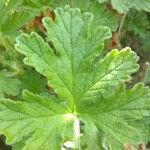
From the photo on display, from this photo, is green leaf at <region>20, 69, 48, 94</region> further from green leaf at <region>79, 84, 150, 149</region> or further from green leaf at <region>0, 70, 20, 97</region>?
green leaf at <region>79, 84, 150, 149</region>

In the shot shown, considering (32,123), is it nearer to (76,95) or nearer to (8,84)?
(76,95)

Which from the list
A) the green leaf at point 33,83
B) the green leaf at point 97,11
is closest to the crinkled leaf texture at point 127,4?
the green leaf at point 97,11

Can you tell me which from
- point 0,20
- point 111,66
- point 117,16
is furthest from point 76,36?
point 117,16

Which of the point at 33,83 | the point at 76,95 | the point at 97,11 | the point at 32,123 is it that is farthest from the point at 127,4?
the point at 32,123

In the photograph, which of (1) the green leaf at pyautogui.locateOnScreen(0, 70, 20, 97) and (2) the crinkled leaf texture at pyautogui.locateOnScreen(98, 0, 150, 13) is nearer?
(1) the green leaf at pyautogui.locateOnScreen(0, 70, 20, 97)

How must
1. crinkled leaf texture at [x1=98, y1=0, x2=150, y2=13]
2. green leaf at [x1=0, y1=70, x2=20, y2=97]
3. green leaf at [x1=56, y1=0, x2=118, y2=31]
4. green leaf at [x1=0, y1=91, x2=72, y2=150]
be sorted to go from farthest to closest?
1. green leaf at [x1=56, y1=0, x2=118, y2=31]
2. crinkled leaf texture at [x1=98, y1=0, x2=150, y2=13]
3. green leaf at [x1=0, y1=70, x2=20, y2=97]
4. green leaf at [x1=0, y1=91, x2=72, y2=150]

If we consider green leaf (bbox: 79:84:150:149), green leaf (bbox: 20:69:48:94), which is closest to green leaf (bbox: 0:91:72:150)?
green leaf (bbox: 79:84:150:149)
